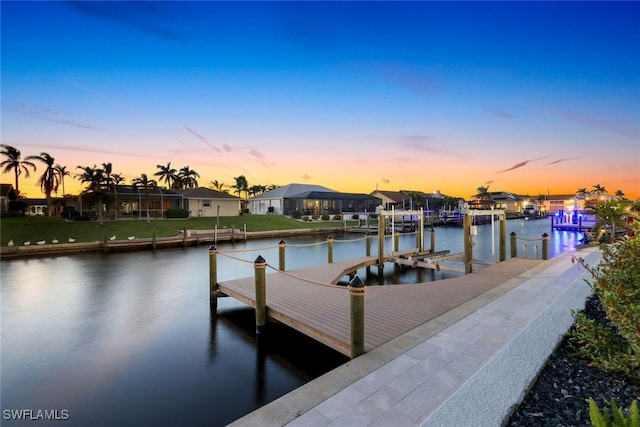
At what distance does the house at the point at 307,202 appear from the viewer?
4428 centimetres

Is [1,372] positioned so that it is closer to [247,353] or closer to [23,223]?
[247,353]

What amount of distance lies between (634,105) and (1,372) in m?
28.9

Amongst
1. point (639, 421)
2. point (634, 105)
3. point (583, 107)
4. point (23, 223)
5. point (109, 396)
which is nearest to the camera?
point (639, 421)

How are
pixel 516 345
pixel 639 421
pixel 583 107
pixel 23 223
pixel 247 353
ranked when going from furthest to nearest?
pixel 23 223, pixel 583 107, pixel 247 353, pixel 516 345, pixel 639 421

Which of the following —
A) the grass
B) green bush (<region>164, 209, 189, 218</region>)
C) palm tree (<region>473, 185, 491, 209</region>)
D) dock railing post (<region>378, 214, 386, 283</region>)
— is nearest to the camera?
dock railing post (<region>378, 214, 386, 283</region>)

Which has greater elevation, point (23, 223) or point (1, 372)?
point (23, 223)

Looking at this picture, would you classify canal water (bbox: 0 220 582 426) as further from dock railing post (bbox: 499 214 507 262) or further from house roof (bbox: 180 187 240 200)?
house roof (bbox: 180 187 240 200)

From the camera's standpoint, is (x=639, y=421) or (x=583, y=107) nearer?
(x=639, y=421)

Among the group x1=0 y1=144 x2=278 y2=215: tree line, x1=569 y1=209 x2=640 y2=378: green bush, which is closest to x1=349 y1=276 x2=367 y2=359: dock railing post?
x1=569 y1=209 x2=640 y2=378: green bush

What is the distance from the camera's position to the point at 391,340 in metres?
4.38

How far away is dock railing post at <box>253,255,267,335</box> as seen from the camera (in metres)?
6.31

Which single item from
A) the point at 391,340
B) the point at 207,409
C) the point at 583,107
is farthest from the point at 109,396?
the point at 583,107

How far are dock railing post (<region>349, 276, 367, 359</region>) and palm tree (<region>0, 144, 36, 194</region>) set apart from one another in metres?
47.6

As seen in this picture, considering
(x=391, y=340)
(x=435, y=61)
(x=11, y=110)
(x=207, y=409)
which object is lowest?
(x=207, y=409)
